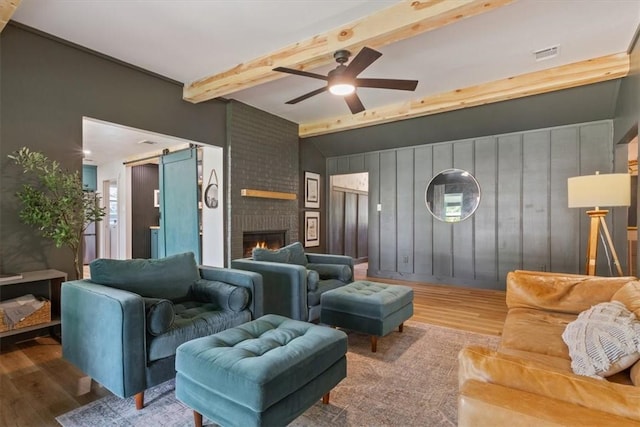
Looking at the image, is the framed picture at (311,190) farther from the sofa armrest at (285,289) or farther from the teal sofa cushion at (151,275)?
the teal sofa cushion at (151,275)

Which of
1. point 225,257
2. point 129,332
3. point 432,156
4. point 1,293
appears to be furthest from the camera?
point 432,156

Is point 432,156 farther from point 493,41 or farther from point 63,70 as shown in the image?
point 63,70

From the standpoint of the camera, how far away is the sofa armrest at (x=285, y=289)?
310 centimetres

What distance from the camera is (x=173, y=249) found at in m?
5.19

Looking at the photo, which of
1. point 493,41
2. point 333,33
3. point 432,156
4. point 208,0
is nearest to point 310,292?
point 333,33

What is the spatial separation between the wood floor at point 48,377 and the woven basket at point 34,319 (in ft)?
0.76

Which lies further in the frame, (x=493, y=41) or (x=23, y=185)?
(x=493, y=41)

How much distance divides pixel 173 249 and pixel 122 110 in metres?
2.34

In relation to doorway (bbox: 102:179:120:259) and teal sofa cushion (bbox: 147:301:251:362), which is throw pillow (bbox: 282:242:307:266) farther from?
doorway (bbox: 102:179:120:259)

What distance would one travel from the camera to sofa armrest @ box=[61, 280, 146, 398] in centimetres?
182

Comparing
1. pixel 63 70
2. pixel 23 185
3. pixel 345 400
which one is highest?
pixel 63 70

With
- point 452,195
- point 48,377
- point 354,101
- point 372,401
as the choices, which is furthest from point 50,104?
point 452,195

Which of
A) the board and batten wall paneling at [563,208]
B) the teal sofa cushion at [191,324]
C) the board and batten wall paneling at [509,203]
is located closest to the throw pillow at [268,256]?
the teal sofa cushion at [191,324]

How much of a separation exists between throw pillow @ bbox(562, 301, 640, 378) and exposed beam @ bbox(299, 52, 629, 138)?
10.0 ft
